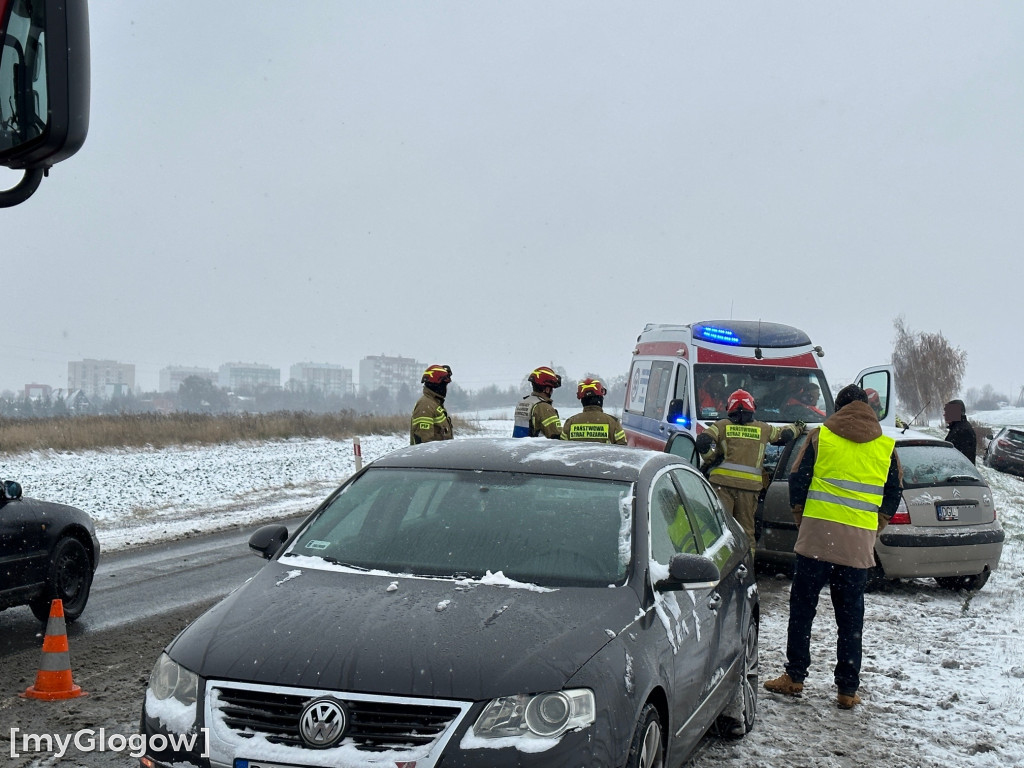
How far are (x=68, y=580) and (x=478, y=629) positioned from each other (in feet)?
19.1

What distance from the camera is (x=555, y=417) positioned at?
36.6ft

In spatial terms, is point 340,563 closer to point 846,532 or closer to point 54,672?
point 54,672

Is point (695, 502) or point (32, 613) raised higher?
point (695, 502)

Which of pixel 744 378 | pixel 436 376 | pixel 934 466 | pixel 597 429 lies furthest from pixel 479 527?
pixel 744 378

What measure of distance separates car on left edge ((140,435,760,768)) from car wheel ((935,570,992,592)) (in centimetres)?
523

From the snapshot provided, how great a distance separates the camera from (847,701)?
627cm

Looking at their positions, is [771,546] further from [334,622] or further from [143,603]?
[334,622]

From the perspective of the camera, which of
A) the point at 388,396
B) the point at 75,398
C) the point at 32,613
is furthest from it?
the point at 388,396

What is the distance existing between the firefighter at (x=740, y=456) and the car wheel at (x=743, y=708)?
3.69 metres

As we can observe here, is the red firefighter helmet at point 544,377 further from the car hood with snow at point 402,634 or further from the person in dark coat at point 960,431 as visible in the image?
the car hood with snow at point 402,634

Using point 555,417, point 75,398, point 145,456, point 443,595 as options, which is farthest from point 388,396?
point 443,595

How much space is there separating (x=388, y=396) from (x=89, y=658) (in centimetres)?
10306

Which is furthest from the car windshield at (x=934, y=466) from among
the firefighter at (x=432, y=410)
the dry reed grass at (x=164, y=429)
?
the dry reed grass at (x=164, y=429)

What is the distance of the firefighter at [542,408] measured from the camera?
11125 millimetres
